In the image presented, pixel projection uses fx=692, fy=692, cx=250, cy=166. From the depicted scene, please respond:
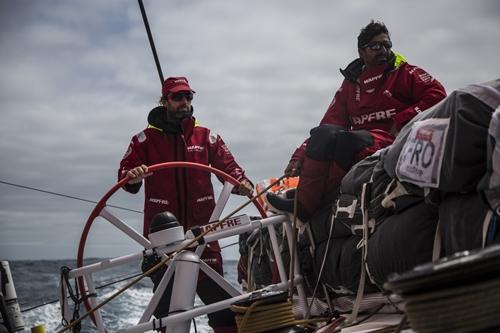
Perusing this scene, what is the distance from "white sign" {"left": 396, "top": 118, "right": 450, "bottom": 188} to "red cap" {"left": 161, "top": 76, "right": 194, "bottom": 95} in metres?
2.52

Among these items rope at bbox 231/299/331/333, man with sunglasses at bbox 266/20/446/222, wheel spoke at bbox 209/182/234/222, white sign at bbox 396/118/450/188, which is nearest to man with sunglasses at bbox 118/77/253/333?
wheel spoke at bbox 209/182/234/222

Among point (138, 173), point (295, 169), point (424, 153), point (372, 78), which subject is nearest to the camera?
point (424, 153)

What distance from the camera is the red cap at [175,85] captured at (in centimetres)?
Answer: 487

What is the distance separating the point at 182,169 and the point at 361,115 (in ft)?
4.17

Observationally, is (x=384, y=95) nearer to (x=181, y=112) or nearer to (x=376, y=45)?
(x=376, y=45)

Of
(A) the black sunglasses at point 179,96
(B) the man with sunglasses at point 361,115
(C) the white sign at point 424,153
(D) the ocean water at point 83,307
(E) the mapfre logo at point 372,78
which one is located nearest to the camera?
(C) the white sign at point 424,153

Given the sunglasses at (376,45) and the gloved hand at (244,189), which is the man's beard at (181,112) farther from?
the sunglasses at (376,45)

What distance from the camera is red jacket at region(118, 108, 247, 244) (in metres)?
4.77

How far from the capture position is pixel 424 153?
7.99ft

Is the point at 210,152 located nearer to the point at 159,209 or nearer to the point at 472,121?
the point at 159,209

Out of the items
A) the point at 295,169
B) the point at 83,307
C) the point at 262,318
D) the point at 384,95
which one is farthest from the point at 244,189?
the point at 83,307

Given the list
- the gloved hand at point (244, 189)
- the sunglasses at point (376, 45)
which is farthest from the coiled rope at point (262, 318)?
the sunglasses at point (376, 45)

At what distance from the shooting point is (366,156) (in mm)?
3520

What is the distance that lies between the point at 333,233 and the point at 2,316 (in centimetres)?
241
